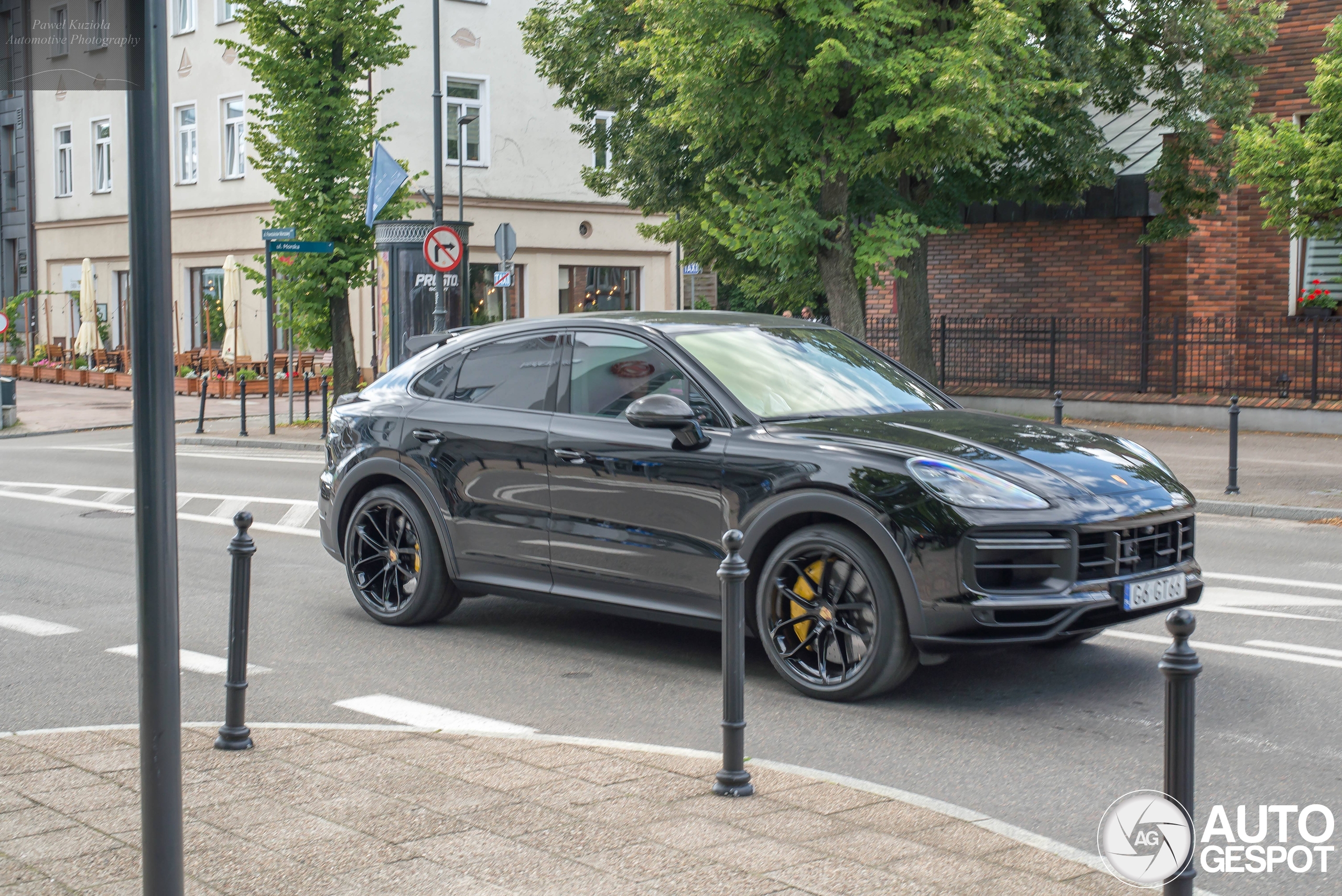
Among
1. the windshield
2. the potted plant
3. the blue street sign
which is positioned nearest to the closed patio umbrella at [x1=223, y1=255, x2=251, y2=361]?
the blue street sign

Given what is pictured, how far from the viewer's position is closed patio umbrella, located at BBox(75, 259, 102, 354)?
129ft

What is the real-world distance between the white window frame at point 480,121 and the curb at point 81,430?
12.2m

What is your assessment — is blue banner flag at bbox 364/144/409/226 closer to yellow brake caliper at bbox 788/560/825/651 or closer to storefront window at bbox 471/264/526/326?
storefront window at bbox 471/264/526/326

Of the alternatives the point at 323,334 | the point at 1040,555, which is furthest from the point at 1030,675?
the point at 323,334

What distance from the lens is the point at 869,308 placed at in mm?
28156

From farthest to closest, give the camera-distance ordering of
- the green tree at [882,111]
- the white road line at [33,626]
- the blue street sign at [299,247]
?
the blue street sign at [299,247] → the green tree at [882,111] → the white road line at [33,626]

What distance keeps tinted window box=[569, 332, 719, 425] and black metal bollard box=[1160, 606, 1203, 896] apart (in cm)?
370

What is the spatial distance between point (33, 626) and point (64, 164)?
42981 mm

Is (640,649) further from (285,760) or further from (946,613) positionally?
(285,760)

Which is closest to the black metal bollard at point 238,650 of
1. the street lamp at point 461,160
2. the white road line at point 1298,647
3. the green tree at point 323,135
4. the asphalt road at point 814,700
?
the asphalt road at point 814,700

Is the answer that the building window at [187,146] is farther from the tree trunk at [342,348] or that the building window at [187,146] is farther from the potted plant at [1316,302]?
the potted plant at [1316,302]

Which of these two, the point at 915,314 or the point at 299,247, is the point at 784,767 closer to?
the point at 915,314

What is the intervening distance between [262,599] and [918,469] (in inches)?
190

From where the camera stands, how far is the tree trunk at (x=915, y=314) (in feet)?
75.8
